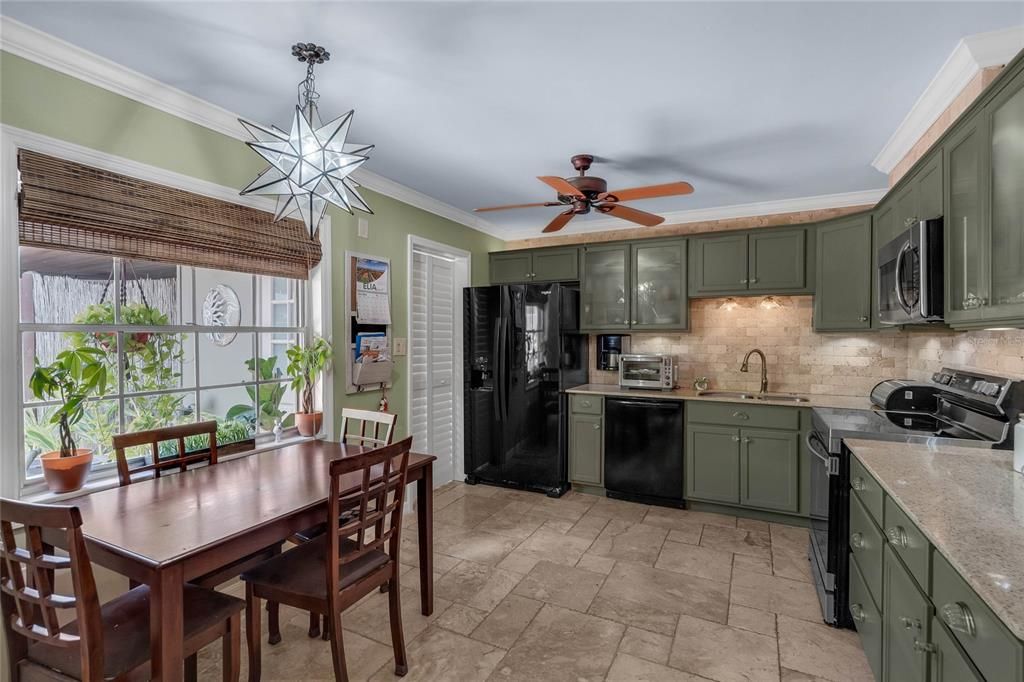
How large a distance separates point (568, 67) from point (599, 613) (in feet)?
8.37

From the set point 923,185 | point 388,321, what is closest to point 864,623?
point 923,185

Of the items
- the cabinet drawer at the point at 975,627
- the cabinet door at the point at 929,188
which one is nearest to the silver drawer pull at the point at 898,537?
the cabinet drawer at the point at 975,627

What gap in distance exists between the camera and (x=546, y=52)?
204 cm

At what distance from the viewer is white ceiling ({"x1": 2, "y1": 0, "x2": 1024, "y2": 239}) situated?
5.90ft

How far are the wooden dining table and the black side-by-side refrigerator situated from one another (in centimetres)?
198

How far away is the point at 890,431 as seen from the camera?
2252mm

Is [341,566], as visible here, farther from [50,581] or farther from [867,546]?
[867,546]

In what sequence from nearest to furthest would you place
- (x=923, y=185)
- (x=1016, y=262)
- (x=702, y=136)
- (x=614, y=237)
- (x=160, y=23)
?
(x=1016, y=262), (x=160, y=23), (x=923, y=185), (x=702, y=136), (x=614, y=237)

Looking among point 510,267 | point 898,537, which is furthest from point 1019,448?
point 510,267

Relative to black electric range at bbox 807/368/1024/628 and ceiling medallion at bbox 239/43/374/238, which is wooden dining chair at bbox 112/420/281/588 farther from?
black electric range at bbox 807/368/1024/628

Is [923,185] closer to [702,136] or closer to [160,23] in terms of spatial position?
[702,136]

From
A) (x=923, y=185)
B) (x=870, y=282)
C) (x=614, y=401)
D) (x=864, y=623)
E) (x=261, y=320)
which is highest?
(x=923, y=185)

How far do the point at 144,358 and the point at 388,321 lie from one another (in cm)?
158

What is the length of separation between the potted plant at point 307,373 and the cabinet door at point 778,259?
3.26 m
